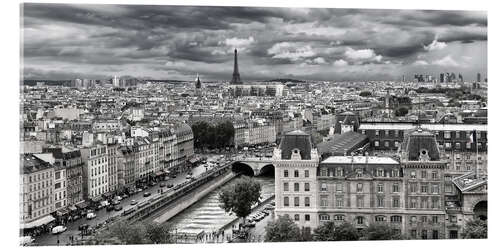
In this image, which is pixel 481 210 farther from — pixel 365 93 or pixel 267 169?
pixel 267 169

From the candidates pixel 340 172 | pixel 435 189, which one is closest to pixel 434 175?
pixel 435 189

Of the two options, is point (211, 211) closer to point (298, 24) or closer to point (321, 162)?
point (321, 162)

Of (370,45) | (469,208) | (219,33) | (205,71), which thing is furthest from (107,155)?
(469,208)

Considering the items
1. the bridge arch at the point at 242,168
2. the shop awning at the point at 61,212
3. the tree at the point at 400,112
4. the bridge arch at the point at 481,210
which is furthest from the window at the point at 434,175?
the bridge arch at the point at 242,168

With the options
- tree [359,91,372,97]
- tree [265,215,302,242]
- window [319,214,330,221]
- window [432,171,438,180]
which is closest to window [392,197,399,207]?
window [432,171,438,180]

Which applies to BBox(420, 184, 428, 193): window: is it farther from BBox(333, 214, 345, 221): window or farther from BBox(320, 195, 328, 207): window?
BBox(320, 195, 328, 207): window

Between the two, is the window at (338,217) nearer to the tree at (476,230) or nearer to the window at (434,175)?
the window at (434,175)
